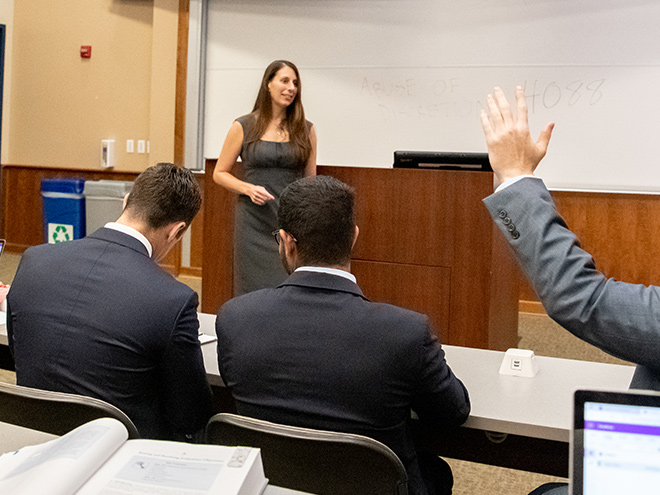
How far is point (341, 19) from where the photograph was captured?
18.8 ft

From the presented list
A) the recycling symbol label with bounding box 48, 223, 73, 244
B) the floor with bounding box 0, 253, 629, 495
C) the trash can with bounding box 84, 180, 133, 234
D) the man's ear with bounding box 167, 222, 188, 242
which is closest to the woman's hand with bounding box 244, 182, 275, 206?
the floor with bounding box 0, 253, 629, 495

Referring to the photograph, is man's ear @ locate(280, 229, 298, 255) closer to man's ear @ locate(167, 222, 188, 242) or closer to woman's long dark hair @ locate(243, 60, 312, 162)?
man's ear @ locate(167, 222, 188, 242)

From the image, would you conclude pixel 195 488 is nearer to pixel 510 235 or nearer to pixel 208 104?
pixel 510 235

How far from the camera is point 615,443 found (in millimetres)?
732

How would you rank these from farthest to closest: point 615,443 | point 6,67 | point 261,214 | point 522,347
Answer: point 6,67 → point 522,347 → point 261,214 → point 615,443

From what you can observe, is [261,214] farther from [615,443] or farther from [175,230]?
[615,443]

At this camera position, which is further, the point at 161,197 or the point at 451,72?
the point at 451,72

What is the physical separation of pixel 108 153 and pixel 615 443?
6.68m

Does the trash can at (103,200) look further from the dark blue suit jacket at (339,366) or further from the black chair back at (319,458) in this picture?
the black chair back at (319,458)

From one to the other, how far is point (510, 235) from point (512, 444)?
3.91 feet

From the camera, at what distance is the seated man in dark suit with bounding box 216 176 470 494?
1.40 metres

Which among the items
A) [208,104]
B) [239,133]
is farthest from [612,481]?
[208,104]

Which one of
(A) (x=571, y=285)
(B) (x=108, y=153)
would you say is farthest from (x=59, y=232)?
(A) (x=571, y=285)

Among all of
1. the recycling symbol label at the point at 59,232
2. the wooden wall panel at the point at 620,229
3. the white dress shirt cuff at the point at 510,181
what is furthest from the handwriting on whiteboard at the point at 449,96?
the white dress shirt cuff at the point at 510,181
